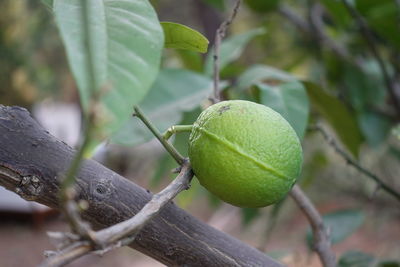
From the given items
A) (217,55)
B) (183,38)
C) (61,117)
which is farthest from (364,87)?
(61,117)

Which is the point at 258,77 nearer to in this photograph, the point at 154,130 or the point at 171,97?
the point at 171,97

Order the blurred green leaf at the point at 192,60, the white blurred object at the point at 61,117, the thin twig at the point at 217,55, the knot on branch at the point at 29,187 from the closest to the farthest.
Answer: the knot on branch at the point at 29,187, the thin twig at the point at 217,55, the blurred green leaf at the point at 192,60, the white blurred object at the point at 61,117

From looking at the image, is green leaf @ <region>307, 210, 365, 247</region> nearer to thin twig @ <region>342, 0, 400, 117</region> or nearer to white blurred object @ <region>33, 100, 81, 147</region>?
thin twig @ <region>342, 0, 400, 117</region>

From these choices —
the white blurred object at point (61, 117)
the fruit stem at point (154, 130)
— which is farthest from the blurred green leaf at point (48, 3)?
the white blurred object at point (61, 117)

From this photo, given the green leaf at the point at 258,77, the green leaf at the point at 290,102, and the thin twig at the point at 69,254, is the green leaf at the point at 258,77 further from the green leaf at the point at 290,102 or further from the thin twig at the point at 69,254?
the thin twig at the point at 69,254

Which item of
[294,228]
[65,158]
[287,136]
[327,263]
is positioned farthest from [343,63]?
[294,228]

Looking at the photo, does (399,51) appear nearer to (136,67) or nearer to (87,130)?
(136,67)
